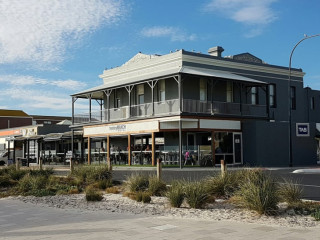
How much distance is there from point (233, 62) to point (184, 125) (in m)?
8.36

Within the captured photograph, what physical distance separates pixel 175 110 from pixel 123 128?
503cm

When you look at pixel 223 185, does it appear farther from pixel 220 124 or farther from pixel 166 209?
pixel 220 124

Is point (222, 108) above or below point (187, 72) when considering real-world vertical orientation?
below

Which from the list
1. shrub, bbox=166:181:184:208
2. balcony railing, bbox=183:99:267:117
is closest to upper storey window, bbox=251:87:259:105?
balcony railing, bbox=183:99:267:117

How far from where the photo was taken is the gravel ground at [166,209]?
9195mm

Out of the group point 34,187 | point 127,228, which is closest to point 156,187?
point 127,228

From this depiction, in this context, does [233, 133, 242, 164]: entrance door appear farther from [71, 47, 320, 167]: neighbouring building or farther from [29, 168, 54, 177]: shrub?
[29, 168, 54, 177]: shrub

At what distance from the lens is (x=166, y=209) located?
1084 cm

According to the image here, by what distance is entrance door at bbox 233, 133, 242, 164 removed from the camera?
1199 inches

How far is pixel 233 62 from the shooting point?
3416 centimetres

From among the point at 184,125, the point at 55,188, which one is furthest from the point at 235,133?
the point at 55,188

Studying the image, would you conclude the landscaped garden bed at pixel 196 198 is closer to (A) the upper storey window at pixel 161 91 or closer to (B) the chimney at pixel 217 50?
(A) the upper storey window at pixel 161 91

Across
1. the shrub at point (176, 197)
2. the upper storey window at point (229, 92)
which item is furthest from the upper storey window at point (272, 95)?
the shrub at point (176, 197)

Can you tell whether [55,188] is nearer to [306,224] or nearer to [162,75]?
[306,224]
